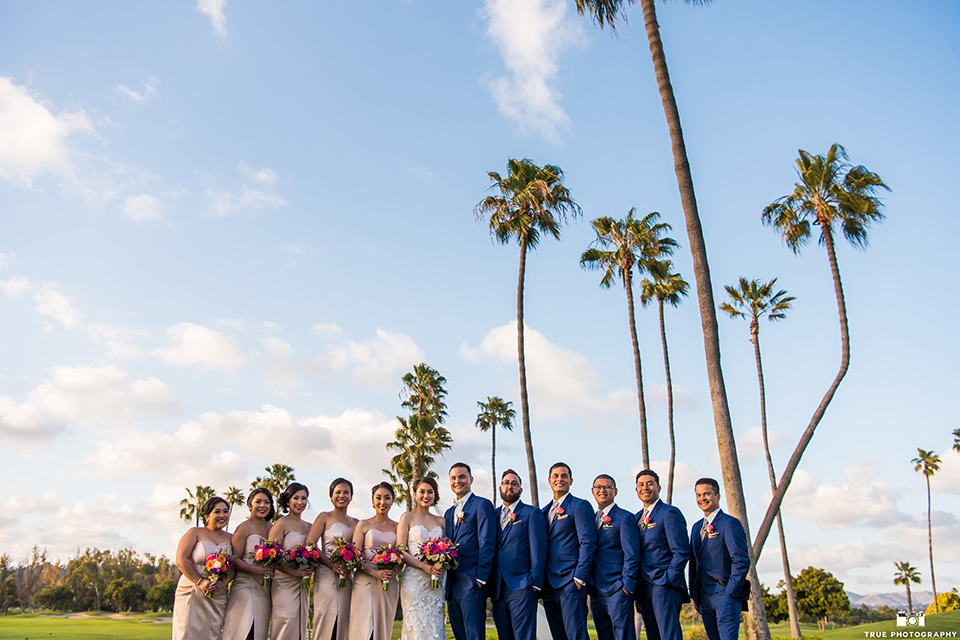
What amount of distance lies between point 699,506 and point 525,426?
16.2 metres

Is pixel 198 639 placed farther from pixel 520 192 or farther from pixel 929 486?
pixel 929 486

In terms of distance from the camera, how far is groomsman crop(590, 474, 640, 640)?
26.8ft

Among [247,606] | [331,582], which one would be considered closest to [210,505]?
[247,606]

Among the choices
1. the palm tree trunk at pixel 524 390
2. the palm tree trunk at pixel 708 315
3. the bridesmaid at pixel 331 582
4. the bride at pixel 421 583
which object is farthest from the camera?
the palm tree trunk at pixel 524 390

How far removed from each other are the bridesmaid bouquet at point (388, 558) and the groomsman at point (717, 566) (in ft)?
11.8

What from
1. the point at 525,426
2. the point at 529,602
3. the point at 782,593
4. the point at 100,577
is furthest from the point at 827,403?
the point at 100,577

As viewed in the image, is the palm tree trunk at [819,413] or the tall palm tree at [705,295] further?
the palm tree trunk at [819,413]

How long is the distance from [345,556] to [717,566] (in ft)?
14.7

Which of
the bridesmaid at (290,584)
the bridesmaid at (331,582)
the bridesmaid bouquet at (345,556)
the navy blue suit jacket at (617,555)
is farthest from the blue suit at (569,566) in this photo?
the bridesmaid at (290,584)

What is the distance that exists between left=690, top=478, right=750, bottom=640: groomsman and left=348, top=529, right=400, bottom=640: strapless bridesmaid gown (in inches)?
150

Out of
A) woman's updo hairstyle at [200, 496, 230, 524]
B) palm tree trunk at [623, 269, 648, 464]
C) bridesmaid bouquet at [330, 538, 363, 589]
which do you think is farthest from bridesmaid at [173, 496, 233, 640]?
palm tree trunk at [623, 269, 648, 464]

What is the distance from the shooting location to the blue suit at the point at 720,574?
7.86 m

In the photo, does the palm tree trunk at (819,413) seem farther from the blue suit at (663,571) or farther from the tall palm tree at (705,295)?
the blue suit at (663,571)

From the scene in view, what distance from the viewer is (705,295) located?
1309 centimetres
